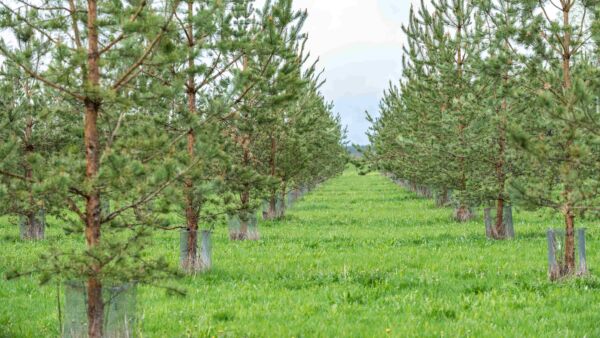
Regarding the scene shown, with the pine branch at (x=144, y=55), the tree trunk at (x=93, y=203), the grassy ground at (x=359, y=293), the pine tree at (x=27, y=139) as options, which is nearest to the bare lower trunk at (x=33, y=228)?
the pine tree at (x=27, y=139)

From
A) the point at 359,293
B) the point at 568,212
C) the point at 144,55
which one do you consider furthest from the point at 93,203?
the point at 568,212

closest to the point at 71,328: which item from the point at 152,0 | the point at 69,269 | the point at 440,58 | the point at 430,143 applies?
the point at 69,269

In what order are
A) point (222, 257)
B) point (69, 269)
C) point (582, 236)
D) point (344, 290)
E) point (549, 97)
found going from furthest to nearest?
point (222, 257)
point (582, 236)
point (344, 290)
point (549, 97)
point (69, 269)

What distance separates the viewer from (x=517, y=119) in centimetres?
1140

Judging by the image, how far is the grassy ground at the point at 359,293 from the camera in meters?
7.17

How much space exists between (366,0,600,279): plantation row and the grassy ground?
1.18m

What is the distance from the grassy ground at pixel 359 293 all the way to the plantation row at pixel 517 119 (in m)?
1.18

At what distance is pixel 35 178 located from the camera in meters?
5.49

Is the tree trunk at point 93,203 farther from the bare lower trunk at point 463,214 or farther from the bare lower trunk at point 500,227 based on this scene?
the bare lower trunk at point 463,214

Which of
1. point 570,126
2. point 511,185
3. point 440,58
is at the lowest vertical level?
point 511,185

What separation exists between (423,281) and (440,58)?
36.2 ft

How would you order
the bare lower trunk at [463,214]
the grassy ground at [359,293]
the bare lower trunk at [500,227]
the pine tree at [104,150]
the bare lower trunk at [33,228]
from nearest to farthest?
the pine tree at [104,150] < the grassy ground at [359,293] < the bare lower trunk at [500,227] < the bare lower trunk at [33,228] < the bare lower trunk at [463,214]

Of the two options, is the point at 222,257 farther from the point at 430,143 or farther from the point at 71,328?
the point at 71,328

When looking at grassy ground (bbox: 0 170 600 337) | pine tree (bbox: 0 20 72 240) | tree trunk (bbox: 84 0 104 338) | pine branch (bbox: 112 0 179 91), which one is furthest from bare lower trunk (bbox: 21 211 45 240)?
pine branch (bbox: 112 0 179 91)
